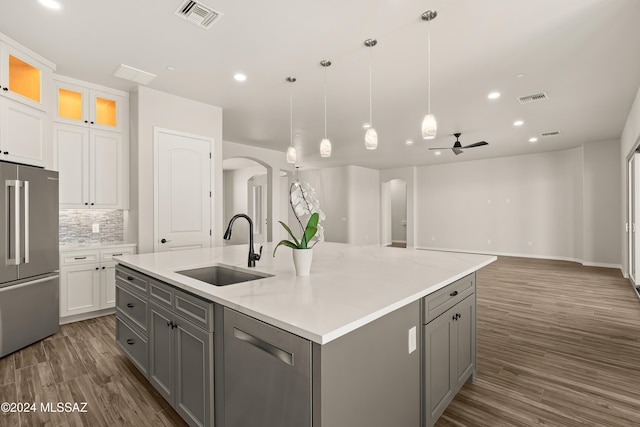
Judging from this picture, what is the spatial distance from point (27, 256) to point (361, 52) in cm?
374

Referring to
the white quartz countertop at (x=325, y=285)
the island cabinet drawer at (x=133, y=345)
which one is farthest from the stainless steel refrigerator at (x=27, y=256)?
the white quartz countertop at (x=325, y=285)

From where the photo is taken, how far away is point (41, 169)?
3084 millimetres

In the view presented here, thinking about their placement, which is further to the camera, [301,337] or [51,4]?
[51,4]

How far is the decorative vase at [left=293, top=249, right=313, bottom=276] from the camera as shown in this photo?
1.82 m

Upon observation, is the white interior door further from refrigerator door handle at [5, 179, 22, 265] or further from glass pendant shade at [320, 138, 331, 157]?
glass pendant shade at [320, 138, 331, 157]

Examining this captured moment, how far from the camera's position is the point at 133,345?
2.35 meters

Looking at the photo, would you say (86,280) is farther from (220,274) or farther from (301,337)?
(301,337)

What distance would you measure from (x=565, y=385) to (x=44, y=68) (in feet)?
18.3

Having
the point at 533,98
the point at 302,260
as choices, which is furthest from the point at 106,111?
the point at 533,98

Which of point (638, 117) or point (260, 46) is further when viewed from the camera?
point (638, 117)

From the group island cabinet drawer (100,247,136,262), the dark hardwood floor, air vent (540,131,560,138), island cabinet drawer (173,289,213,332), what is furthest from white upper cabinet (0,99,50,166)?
air vent (540,131,560,138)

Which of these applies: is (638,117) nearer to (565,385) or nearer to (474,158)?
(565,385)

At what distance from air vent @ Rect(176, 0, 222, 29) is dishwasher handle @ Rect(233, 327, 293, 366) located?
91.8 inches

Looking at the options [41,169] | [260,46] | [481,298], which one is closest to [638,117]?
[481,298]
